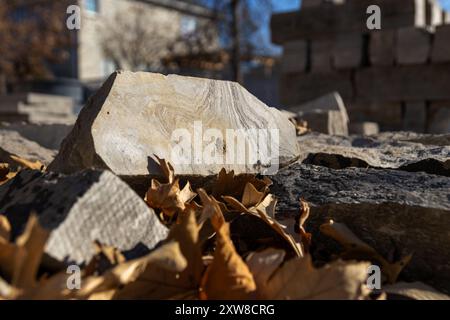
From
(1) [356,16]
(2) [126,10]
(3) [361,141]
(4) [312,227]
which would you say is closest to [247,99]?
(4) [312,227]

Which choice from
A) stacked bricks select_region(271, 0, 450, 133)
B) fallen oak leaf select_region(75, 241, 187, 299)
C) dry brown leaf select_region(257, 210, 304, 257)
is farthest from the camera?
stacked bricks select_region(271, 0, 450, 133)

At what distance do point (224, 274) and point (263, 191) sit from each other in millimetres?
591

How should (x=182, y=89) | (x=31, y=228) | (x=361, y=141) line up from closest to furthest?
(x=31, y=228) → (x=182, y=89) → (x=361, y=141)

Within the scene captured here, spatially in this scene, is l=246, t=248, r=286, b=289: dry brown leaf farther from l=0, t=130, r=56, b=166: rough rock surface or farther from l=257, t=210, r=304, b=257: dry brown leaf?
l=0, t=130, r=56, b=166: rough rock surface

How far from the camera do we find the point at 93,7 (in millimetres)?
23703

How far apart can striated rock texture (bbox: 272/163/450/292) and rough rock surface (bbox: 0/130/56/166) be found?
4.69 ft

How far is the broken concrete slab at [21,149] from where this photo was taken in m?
2.59

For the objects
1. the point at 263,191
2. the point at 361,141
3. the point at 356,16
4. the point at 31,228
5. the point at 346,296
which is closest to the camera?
the point at 31,228

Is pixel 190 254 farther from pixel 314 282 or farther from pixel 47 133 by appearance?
pixel 47 133

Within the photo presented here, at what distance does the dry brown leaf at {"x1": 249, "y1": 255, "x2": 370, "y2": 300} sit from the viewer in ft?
3.58

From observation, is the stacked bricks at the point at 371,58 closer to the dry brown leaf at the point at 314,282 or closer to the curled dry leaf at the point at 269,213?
the curled dry leaf at the point at 269,213

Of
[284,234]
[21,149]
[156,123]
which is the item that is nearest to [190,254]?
[284,234]

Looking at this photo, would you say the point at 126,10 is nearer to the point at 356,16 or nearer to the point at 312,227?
the point at 356,16

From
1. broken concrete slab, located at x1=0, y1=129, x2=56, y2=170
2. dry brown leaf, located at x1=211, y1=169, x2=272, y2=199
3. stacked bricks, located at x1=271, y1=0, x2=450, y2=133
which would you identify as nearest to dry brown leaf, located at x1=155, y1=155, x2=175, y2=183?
dry brown leaf, located at x1=211, y1=169, x2=272, y2=199
